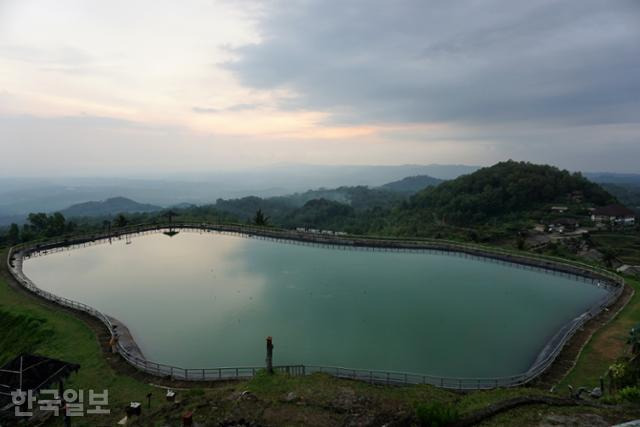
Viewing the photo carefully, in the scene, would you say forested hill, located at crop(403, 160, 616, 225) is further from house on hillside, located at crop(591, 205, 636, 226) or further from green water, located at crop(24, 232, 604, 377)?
green water, located at crop(24, 232, 604, 377)

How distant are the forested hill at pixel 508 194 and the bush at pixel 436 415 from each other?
5607 cm

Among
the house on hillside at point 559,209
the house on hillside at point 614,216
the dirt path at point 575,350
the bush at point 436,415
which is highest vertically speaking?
the house on hillside at point 559,209

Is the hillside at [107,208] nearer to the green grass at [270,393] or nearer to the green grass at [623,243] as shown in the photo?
the green grass at [270,393]

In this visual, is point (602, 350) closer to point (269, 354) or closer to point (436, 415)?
point (436, 415)

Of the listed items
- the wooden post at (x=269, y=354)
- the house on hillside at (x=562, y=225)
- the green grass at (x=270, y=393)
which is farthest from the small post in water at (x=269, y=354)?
the house on hillside at (x=562, y=225)

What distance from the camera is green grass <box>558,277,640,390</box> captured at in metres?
14.0

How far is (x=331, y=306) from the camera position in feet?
73.9

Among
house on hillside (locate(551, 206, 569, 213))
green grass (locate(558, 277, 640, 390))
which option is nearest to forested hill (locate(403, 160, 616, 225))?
house on hillside (locate(551, 206, 569, 213))

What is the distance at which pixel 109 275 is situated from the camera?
91.6 ft

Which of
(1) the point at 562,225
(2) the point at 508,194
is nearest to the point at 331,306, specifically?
(1) the point at 562,225

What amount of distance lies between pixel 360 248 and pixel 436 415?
29724 mm

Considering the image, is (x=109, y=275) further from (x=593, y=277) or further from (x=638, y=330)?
(x=593, y=277)

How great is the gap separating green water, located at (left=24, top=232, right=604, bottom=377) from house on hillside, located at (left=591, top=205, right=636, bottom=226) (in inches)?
1239

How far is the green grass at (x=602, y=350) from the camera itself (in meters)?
14.0
